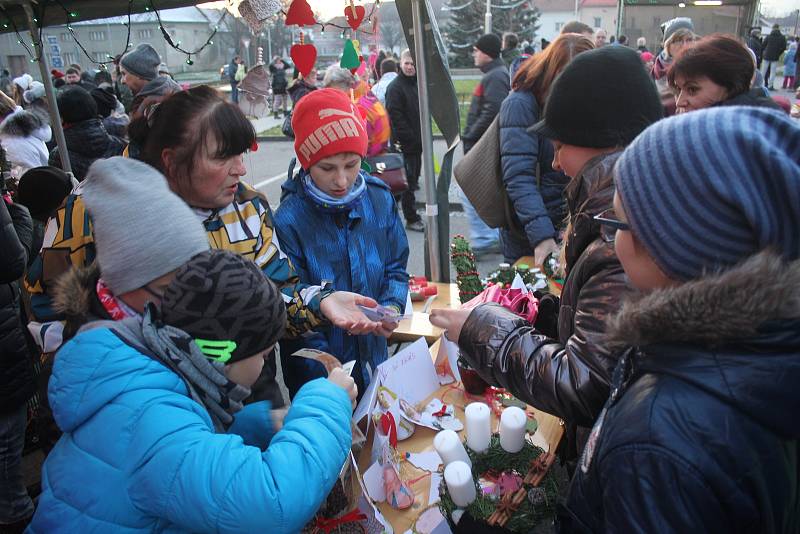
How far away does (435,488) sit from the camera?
153 cm

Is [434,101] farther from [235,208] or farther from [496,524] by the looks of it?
[496,524]

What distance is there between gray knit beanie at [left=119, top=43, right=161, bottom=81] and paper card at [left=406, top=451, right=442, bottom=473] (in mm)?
3491

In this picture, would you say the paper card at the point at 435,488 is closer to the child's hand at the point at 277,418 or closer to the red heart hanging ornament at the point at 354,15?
the child's hand at the point at 277,418

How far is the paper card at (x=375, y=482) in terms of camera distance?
1.45 meters

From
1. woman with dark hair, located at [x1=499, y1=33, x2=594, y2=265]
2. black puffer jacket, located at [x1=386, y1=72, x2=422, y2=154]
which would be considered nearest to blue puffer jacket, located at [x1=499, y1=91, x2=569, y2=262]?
woman with dark hair, located at [x1=499, y1=33, x2=594, y2=265]

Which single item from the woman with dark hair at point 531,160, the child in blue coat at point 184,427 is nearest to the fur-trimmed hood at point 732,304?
the child in blue coat at point 184,427

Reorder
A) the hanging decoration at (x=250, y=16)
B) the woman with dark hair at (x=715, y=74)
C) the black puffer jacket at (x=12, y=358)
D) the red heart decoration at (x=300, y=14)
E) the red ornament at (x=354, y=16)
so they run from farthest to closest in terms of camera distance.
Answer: the woman with dark hair at (x=715, y=74) → the red ornament at (x=354, y=16) → the red heart decoration at (x=300, y=14) → the hanging decoration at (x=250, y=16) → the black puffer jacket at (x=12, y=358)

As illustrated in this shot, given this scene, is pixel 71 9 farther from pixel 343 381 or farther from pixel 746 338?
pixel 746 338

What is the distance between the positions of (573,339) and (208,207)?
1182 millimetres

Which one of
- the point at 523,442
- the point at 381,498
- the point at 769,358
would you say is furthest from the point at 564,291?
the point at 381,498

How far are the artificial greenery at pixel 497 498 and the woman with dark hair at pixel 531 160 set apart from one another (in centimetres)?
147

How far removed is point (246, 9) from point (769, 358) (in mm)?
2453

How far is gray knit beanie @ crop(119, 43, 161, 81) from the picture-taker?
12.7 feet

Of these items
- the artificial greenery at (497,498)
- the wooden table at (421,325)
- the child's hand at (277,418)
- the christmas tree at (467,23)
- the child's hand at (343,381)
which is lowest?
the wooden table at (421,325)
